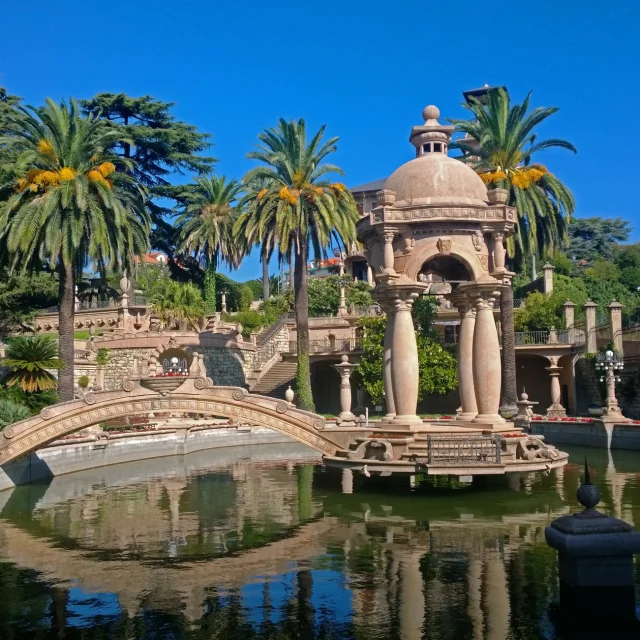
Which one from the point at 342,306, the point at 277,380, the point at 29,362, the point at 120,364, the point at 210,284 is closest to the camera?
the point at 29,362

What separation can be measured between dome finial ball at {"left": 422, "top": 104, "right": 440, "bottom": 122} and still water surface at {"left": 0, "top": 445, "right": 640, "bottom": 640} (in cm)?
Answer: 993

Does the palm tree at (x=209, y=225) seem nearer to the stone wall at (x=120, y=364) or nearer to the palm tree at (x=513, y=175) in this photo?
the stone wall at (x=120, y=364)

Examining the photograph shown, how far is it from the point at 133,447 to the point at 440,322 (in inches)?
1117

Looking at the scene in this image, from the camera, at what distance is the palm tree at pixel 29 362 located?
85.8 ft

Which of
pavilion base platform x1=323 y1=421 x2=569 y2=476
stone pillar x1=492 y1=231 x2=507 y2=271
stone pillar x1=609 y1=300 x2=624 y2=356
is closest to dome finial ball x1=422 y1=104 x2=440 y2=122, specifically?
stone pillar x1=492 y1=231 x2=507 y2=271

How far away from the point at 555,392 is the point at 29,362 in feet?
94.1

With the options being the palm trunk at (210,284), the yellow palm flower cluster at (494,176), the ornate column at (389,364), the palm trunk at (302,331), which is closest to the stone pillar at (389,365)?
the ornate column at (389,364)

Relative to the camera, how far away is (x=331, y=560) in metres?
12.5

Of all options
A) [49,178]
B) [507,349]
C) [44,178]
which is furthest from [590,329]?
[44,178]

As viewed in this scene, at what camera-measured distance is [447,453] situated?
1662 cm

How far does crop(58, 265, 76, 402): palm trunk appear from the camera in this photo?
29.2 meters

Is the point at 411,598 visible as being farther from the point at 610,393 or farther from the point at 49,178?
the point at 49,178

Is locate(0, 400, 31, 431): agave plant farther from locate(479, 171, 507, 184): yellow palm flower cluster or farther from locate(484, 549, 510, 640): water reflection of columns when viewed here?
locate(479, 171, 507, 184): yellow palm flower cluster

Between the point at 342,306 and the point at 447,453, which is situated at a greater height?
the point at 342,306
